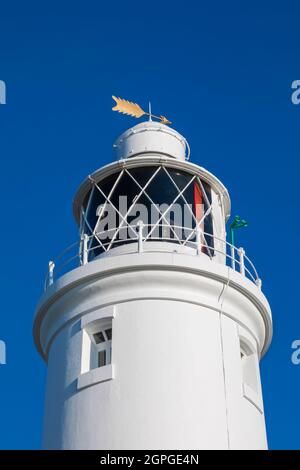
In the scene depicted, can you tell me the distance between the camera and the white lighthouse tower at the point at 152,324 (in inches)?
571

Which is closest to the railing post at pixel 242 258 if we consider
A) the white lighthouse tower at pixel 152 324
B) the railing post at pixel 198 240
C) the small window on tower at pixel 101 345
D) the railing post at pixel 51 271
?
the white lighthouse tower at pixel 152 324

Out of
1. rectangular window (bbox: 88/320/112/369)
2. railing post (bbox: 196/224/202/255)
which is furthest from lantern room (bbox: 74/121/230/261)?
rectangular window (bbox: 88/320/112/369)

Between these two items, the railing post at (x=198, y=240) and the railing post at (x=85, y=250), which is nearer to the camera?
the railing post at (x=198, y=240)

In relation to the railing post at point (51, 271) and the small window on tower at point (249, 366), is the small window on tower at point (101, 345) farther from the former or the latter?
the small window on tower at point (249, 366)

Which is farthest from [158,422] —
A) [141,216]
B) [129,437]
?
[141,216]

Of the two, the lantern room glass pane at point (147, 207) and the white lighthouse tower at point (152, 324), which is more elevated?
the lantern room glass pane at point (147, 207)

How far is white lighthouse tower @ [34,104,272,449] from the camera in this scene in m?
14.5

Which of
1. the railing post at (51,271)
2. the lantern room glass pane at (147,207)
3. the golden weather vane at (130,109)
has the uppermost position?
the golden weather vane at (130,109)

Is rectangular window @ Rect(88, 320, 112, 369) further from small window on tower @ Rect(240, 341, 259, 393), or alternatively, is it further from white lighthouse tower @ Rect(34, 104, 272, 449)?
small window on tower @ Rect(240, 341, 259, 393)

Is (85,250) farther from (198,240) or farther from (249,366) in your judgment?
(249,366)

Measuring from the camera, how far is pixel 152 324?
1528 centimetres

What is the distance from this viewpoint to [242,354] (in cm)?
1669

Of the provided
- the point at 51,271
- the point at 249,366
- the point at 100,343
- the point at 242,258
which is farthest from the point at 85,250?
the point at 249,366

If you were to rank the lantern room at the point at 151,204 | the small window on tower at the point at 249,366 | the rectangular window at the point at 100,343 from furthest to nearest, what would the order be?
the lantern room at the point at 151,204, the small window on tower at the point at 249,366, the rectangular window at the point at 100,343
